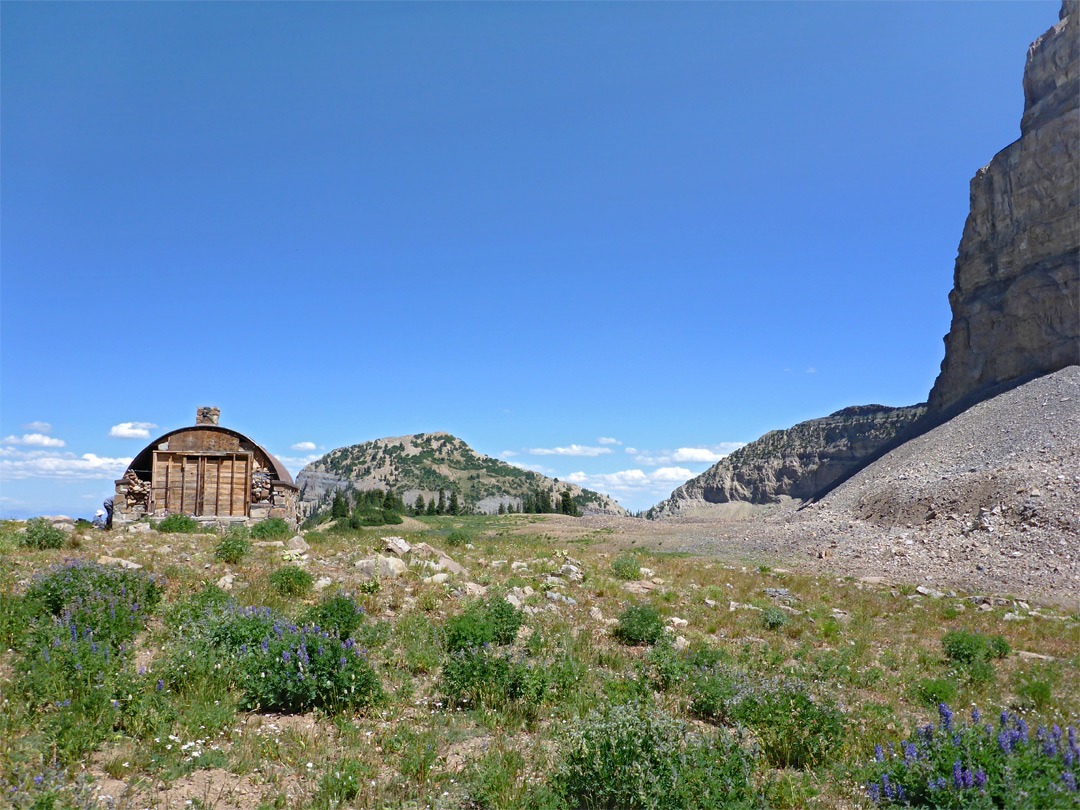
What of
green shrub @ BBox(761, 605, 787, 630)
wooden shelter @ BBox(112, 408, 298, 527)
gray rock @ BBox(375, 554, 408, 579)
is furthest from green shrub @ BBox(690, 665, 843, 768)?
wooden shelter @ BBox(112, 408, 298, 527)

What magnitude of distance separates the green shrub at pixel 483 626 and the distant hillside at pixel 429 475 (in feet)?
412

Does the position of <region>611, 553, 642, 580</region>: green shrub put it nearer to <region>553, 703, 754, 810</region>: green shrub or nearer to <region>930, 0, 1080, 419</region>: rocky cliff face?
<region>553, 703, 754, 810</region>: green shrub

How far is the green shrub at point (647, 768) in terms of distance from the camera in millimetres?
4422

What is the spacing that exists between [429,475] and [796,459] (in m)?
89.4

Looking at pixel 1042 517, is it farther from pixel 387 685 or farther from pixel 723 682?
pixel 387 685

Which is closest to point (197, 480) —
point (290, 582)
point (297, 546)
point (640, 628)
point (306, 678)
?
point (297, 546)

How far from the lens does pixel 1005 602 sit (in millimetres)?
16438

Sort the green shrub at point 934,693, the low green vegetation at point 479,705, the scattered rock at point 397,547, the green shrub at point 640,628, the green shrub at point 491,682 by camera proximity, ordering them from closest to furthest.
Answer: the low green vegetation at point 479,705 < the green shrub at point 491,682 < the green shrub at point 934,693 < the green shrub at point 640,628 < the scattered rock at point 397,547

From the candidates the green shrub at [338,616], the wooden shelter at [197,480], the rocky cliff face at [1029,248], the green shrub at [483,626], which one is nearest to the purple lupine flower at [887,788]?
the green shrub at [483,626]

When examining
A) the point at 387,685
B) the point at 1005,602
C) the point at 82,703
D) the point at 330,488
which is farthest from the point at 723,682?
the point at 330,488

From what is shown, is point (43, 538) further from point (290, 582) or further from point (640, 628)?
point (640, 628)

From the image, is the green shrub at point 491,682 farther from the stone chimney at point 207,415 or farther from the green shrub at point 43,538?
the stone chimney at point 207,415

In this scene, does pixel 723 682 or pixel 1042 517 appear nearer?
pixel 723 682

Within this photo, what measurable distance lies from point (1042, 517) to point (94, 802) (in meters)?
31.9
